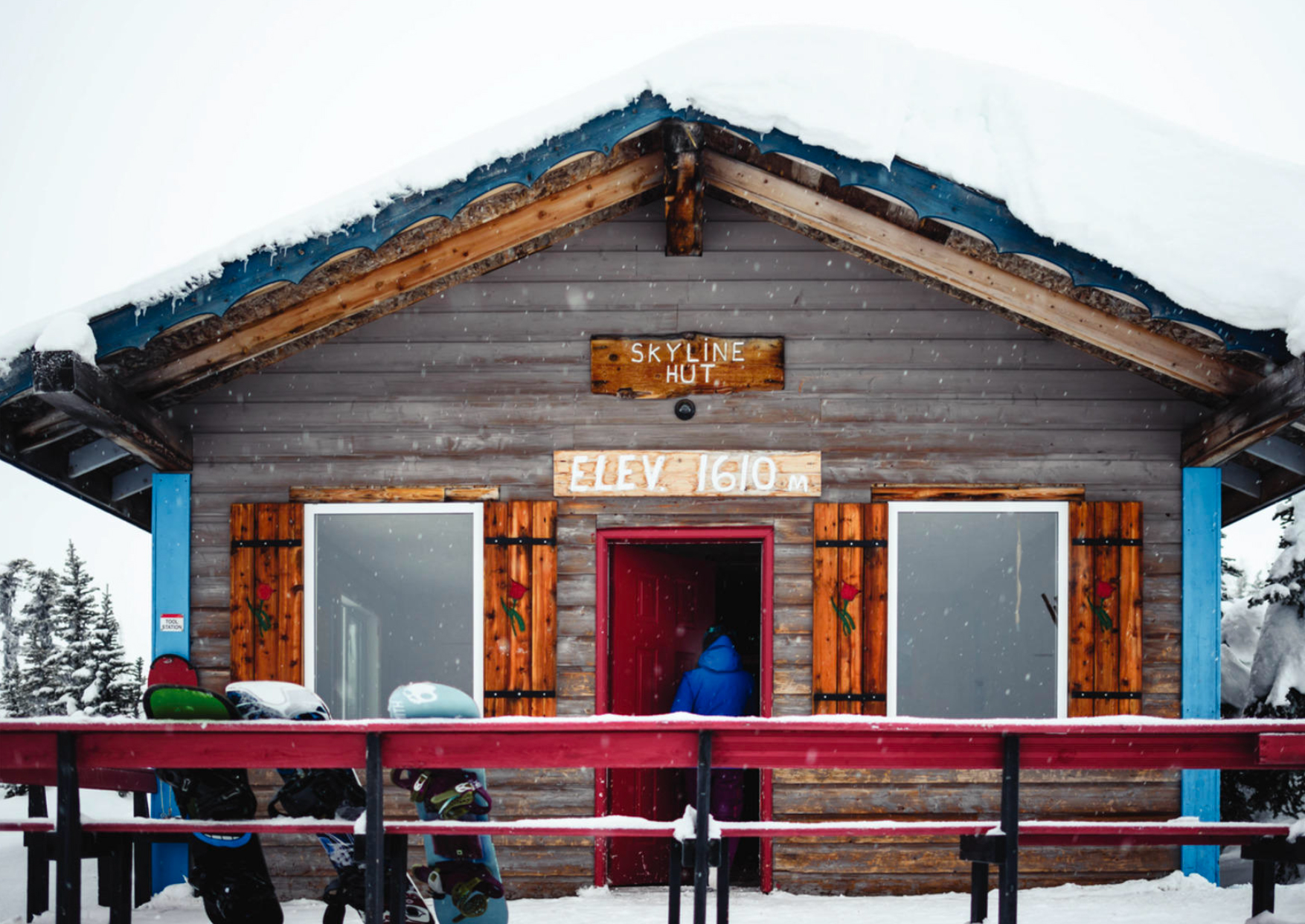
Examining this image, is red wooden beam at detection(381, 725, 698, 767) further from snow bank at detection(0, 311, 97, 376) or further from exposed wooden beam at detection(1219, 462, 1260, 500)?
exposed wooden beam at detection(1219, 462, 1260, 500)

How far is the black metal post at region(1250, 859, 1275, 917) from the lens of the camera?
14.6ft

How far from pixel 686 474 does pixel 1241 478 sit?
151 inches

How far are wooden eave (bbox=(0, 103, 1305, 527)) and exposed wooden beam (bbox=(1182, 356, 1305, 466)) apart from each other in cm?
13

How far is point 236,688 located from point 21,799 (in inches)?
394

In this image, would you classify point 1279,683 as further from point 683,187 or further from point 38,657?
point 38,657

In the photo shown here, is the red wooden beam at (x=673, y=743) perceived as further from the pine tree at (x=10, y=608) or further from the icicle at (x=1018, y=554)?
the pine tree at (x=10, y=608)

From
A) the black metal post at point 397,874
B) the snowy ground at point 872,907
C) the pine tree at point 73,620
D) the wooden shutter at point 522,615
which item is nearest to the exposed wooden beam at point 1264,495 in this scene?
the snowy ground at point 872,907

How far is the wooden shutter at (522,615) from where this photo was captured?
6219 mm

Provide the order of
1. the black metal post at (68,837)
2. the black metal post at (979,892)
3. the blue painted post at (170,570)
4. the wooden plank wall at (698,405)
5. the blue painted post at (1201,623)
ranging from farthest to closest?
the wooden plank wall at (698,405) → the blue painted post at (170,570) → the blue painted post at (1201,623) → the black metal post at (979,892) → the black metal post at (68,837)

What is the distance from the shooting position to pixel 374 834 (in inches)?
156

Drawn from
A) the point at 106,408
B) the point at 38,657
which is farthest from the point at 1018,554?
the point at 38,657

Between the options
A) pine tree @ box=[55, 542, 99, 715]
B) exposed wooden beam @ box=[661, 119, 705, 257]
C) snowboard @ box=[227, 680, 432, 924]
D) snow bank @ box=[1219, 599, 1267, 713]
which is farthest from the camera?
pine tree @ box=[55, 542, 99, 715]

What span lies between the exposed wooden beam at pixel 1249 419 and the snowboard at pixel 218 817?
17.5 ft

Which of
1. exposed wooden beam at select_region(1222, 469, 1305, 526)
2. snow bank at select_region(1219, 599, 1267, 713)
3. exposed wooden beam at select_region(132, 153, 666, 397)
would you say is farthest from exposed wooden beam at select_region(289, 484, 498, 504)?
snow bank at select_region(1219, 599, 1267, 713)
